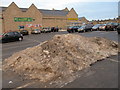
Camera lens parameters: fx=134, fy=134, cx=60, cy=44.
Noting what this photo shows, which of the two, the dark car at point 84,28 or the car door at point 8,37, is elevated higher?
Result: the dark car at point 84,28

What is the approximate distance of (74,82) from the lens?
4898 millimetres

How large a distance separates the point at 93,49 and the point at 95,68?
2.29 metres

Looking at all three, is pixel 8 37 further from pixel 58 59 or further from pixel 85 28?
pixel 85 28

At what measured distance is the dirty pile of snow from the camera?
225 inches

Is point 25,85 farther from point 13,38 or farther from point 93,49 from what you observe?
point 13,38

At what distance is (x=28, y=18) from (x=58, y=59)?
41.3 meters

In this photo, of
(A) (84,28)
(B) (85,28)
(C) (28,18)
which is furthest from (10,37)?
(C) (28,18)

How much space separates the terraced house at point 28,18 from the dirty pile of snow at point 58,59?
118 ft

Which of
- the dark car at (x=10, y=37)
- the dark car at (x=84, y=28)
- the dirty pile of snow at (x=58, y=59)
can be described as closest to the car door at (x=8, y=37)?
the dark car at (x=10, y=37)

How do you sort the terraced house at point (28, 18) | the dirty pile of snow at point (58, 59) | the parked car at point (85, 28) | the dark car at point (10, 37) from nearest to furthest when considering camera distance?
the dirty pile of snow at point (58, 59) → the dark car at point (10, 37) → the parked car at point (85, 28) → the terraced house at point (28, 18)

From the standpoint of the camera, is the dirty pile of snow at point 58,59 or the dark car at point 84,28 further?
the dark car at point 84,28

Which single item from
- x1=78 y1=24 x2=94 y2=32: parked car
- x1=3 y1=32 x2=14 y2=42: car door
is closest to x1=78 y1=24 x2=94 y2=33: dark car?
x1=78 y1=24 x2=94 y2=32: parked car

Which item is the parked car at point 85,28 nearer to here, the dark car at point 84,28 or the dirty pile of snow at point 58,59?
the dark car at point 84,28

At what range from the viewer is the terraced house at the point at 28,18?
133ft
